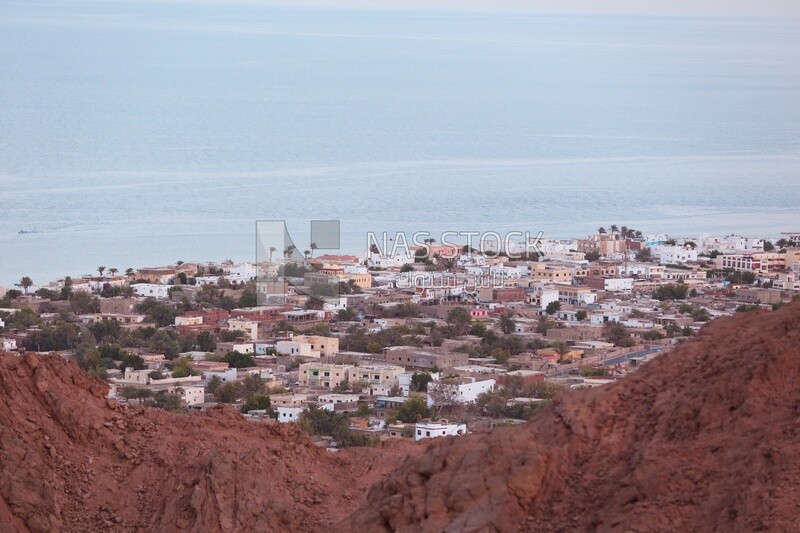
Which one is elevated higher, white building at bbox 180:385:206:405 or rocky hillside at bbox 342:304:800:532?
rocky hillside at bbox 342:304:800:532

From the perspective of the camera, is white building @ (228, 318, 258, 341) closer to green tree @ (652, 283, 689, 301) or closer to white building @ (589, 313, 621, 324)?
white building @ (589, 313, 621, 324)

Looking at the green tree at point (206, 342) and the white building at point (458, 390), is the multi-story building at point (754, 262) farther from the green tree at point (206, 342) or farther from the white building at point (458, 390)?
the white building at point (458, 390)

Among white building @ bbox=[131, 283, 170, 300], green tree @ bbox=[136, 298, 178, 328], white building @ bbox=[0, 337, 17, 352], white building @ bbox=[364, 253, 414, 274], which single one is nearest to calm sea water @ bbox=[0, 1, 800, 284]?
white building @ bbox=[364, 253, 414, 274]

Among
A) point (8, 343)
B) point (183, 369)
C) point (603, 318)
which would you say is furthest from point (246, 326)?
point (603, 318)

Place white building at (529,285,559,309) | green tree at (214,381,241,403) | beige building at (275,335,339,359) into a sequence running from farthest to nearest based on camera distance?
white building at (529,285,559,309), beige building at (275,335,339,359), green tree at (214,381,241,403)

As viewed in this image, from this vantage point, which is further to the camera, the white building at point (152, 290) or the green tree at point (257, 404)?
the white building at point (152, 290)

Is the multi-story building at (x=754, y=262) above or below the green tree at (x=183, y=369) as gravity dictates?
above

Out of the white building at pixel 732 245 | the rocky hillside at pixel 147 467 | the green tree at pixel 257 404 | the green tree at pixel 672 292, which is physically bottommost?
the green tree at pixel 257 404

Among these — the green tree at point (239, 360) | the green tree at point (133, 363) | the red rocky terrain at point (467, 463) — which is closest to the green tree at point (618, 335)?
the green tree at point (239, 360)
